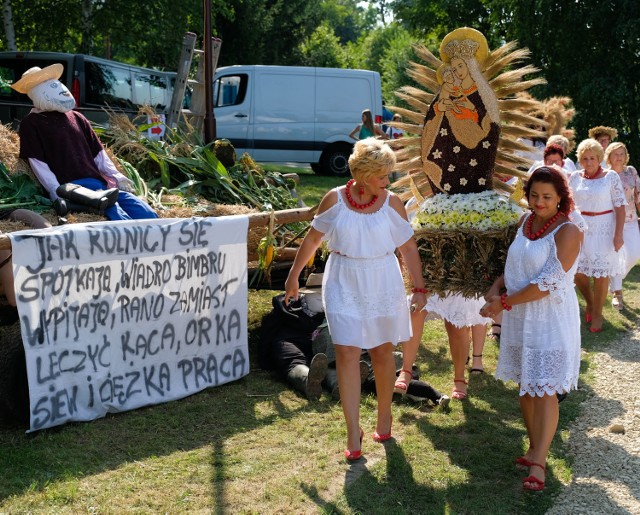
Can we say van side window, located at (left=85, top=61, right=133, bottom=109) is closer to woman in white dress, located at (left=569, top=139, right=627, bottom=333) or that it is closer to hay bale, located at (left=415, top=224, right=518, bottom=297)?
woman in white dress, located at (left=569, top=139, right=627, bottom=333)

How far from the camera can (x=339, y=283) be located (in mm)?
4602

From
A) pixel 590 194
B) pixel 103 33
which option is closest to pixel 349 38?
pixel 103 33

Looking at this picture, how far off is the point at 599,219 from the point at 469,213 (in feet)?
11.0

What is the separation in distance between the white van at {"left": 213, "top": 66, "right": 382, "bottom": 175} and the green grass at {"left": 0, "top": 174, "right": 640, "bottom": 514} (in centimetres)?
1259

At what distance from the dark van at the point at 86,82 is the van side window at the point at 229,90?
3324mm

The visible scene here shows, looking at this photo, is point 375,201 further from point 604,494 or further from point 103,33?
point 103,33

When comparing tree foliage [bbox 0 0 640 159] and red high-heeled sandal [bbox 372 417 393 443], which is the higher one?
tree foliage [bbox 0 0 640 159]

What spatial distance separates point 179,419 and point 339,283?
54.8 inches

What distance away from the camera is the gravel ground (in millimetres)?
4262

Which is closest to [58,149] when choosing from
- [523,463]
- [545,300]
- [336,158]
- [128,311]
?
[128,311]

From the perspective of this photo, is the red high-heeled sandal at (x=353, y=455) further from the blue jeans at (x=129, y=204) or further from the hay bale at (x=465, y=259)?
the blue jeans at (x=129, y=204)

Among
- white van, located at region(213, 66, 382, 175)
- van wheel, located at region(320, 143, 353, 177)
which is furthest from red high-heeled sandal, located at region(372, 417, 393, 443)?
van wheel, located at region(320, 143, 353, 177)

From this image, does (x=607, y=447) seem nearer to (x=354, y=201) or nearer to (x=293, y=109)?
(x=354, y=201)

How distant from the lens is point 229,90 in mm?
17953
